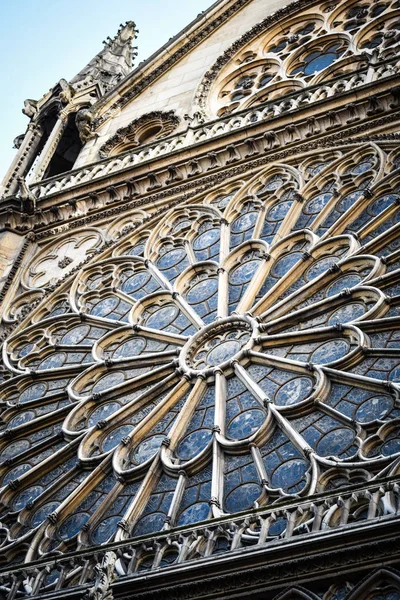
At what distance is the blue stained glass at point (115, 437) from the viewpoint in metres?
12.2

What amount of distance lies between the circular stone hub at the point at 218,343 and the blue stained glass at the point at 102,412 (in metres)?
1.00

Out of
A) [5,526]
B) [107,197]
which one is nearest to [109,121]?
[107,197]

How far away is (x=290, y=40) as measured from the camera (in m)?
18.8

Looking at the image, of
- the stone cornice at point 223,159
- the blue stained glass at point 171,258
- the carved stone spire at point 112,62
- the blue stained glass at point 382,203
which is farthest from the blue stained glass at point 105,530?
the carved stone spire at point 112,62

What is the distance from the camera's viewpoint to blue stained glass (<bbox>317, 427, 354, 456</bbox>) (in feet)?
34.0

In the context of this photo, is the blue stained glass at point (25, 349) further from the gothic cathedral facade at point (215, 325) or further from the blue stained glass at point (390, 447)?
the blue stained glass at point (390, 447)

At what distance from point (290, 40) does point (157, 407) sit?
902 centimetres

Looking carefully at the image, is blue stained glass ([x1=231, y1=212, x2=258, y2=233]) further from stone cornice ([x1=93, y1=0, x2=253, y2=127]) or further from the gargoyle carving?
the gargoyle carving

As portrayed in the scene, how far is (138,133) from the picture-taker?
19.1m

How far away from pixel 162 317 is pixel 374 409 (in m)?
3.99

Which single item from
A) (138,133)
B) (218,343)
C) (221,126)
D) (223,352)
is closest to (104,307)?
(218,343)

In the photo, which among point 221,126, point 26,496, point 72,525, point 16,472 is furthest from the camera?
point 221,126

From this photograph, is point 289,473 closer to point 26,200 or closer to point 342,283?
point 342,283

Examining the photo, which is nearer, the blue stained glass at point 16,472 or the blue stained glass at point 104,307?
the blue stained glass at point 16,472
